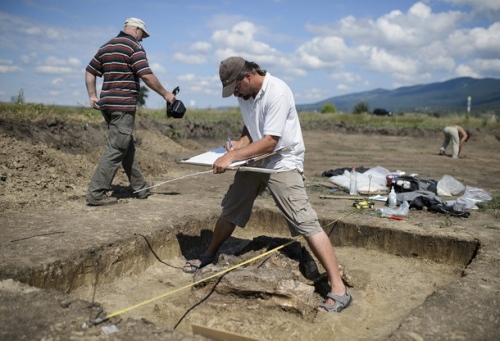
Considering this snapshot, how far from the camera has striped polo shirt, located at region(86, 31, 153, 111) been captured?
550cm

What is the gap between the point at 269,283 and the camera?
3.59 meters

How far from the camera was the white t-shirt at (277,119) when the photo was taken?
11.4 ft

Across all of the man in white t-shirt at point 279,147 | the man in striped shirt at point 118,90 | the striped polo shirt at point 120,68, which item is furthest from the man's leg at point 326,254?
the striped polo shirt at point 120,68

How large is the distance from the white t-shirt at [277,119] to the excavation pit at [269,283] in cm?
96

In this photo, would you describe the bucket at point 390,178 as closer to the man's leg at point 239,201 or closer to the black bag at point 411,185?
the black bag at point 411,185

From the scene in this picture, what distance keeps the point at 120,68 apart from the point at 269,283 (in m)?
3.39

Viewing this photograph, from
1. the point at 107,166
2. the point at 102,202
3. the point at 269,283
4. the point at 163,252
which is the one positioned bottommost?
the point at 163,252

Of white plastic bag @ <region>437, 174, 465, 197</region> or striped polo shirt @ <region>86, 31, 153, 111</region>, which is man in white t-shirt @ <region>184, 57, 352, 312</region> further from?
white plastic bag @ <region>437, 174, 465, 197</region>

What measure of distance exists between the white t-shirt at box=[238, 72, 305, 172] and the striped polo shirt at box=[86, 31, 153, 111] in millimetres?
2263

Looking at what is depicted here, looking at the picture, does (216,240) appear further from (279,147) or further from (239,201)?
(279,147)

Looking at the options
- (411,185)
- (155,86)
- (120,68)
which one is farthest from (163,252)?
(411,185)

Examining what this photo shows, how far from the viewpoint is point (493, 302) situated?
10.4ft

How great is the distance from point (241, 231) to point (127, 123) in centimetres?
199

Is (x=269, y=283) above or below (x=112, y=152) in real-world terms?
below
